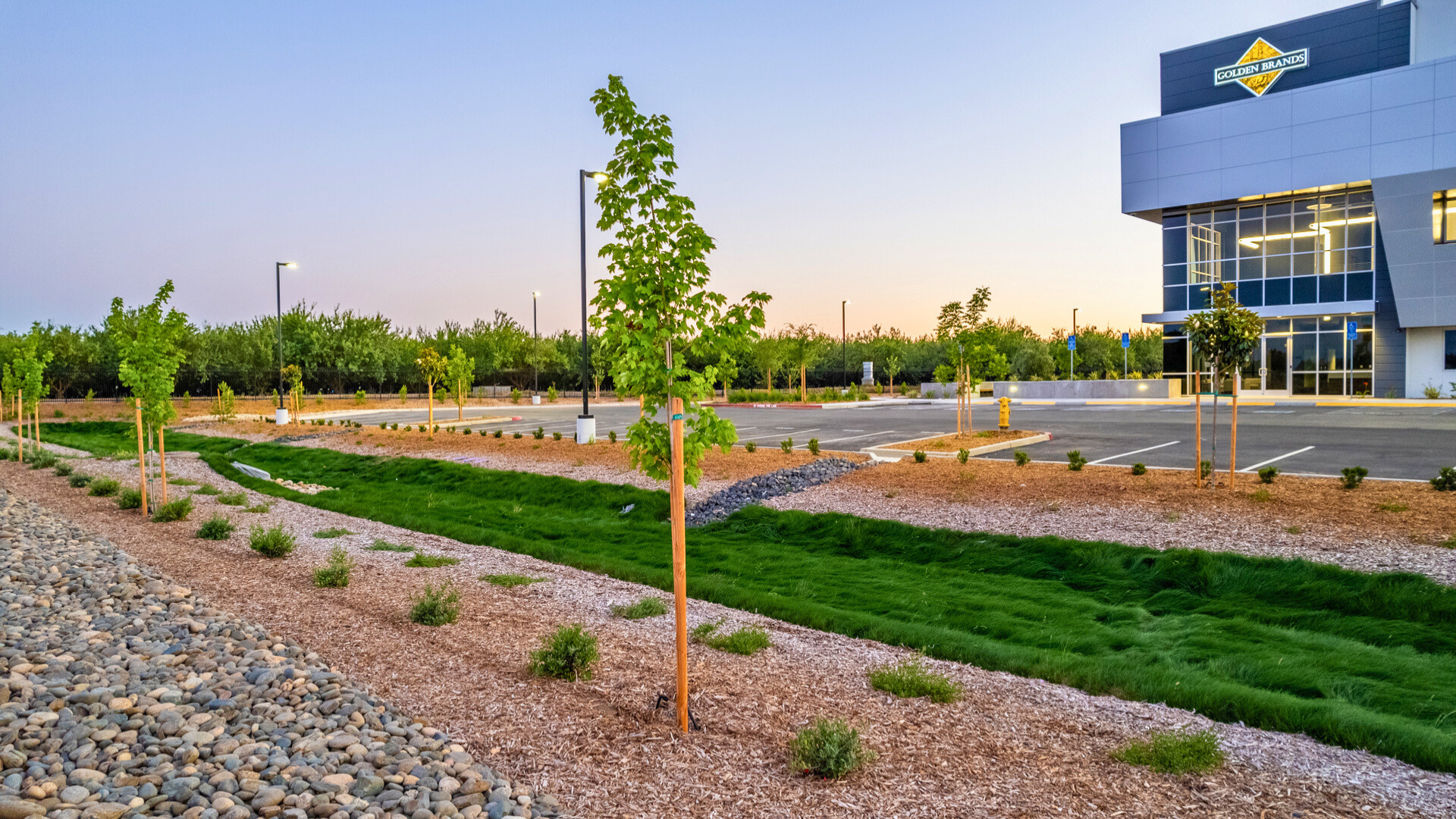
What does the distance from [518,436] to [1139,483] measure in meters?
15.4

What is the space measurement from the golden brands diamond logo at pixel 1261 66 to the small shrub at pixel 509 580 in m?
41.0

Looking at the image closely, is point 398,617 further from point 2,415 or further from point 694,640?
point 2,415

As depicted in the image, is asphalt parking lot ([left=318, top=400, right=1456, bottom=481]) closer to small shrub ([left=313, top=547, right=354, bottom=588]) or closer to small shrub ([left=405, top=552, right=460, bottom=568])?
small shrub ([left=405, top=552, right=460, bottom=568])

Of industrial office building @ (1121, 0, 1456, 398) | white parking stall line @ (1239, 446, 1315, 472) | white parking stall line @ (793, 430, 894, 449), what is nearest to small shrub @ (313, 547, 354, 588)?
white parking stall line @ (1239, 446, 1315, 472)

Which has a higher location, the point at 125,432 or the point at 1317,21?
the point at 1317,21

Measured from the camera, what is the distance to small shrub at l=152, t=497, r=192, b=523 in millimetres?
11469

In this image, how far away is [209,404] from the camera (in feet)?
149

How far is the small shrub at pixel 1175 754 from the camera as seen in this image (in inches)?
161

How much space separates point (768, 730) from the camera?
15.1 ft

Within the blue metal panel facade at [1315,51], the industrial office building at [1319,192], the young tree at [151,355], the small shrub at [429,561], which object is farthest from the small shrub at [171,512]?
the blue metal panel facade at [1315,51]

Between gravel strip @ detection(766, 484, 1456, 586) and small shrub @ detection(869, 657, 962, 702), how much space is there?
506cm

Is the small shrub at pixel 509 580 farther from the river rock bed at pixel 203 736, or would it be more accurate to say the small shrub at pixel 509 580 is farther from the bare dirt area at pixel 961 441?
the bare dirt area at pixel 961 441

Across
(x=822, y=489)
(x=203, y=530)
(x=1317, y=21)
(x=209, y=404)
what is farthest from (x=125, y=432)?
(x=1317, y=21)

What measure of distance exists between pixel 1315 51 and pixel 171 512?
1754 inches
